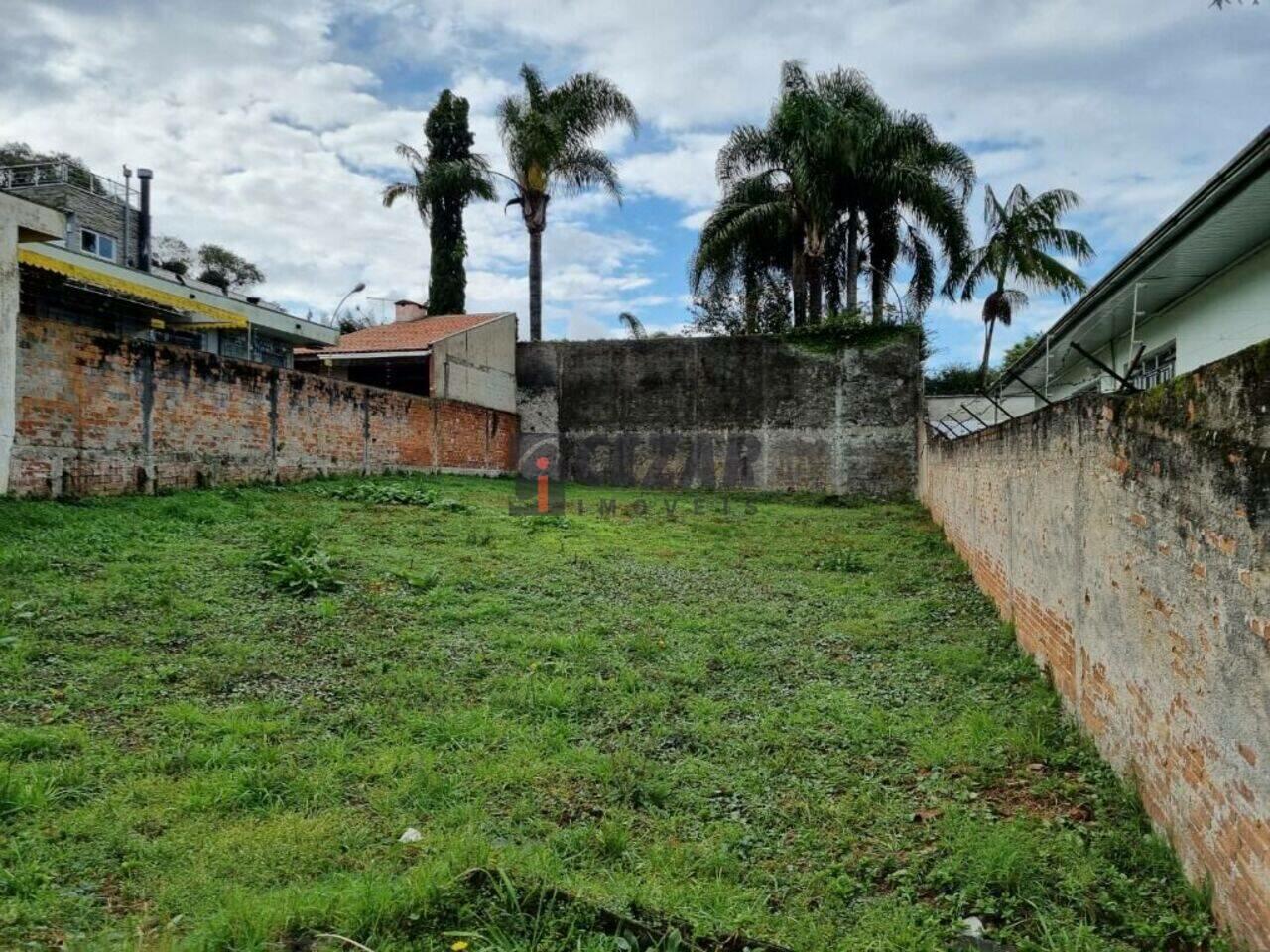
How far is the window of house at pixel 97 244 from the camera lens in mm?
17609

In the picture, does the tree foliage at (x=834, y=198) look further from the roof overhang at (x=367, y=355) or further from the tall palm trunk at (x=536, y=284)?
the roof overhang at (x=367, y=355)

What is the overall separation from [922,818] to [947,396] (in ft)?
49.7

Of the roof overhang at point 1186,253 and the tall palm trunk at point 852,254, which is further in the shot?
the tall palm trunk at point 852,254

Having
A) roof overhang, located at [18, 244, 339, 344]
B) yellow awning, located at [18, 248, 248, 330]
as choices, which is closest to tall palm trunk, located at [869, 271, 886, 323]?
roof overhang, located at [18, 244, 339, 344]

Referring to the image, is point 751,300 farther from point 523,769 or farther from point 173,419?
point 523,769

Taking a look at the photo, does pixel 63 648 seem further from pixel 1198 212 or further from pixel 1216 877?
pixel 1198 212

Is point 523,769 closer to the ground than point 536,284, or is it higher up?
closer to the ground

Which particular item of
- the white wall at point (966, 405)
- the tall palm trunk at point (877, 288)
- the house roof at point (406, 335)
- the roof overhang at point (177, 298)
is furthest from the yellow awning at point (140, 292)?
the tall palm trunk at point (877, 288)

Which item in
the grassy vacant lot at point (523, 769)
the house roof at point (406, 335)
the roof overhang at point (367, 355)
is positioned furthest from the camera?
the house roof at point (406, 335)

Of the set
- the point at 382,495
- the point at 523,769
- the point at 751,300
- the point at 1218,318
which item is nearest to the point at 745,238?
the point at 751,300

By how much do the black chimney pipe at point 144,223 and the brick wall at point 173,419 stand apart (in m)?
10.7

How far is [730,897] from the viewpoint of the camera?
2.53 meters

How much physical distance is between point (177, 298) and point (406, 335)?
4.58 metres

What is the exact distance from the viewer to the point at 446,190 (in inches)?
793
